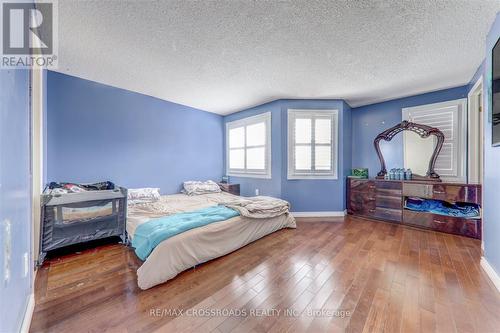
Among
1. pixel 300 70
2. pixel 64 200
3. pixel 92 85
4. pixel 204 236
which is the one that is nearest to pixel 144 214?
pixel 64 200

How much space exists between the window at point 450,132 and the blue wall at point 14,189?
542 centimetres

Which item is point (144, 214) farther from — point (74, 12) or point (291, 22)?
point (291, 22)

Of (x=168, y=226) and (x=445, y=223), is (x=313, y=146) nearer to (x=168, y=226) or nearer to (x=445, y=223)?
(x=445, y=223)

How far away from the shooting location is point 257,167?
472 cm

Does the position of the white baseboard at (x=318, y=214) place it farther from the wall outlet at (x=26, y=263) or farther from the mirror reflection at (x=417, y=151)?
the wall outlet at (x=26, y=263)

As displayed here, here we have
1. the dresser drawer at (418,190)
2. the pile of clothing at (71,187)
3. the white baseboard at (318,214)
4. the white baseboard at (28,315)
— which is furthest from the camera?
the white baseboard at (318,214)

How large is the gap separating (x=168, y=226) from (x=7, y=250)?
129 cm

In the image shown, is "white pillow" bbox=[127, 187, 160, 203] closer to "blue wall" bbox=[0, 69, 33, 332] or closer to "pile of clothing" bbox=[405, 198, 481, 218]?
"blue wall" bbox=[0, 69, 33, 332]

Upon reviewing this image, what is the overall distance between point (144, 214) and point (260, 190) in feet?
8.31

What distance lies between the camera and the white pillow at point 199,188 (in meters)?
4.31

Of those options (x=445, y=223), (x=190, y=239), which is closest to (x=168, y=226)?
(x=190, y=239)

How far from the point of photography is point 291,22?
193cm

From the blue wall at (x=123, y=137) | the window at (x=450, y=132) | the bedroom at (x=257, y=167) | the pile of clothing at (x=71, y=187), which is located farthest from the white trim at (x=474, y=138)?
the pile of clothing at (x=71, y=187)

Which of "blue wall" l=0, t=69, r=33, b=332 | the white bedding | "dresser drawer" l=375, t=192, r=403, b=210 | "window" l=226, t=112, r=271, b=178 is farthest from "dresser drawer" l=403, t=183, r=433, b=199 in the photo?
"blue wall" l=0, t=69, r=33, b=332
